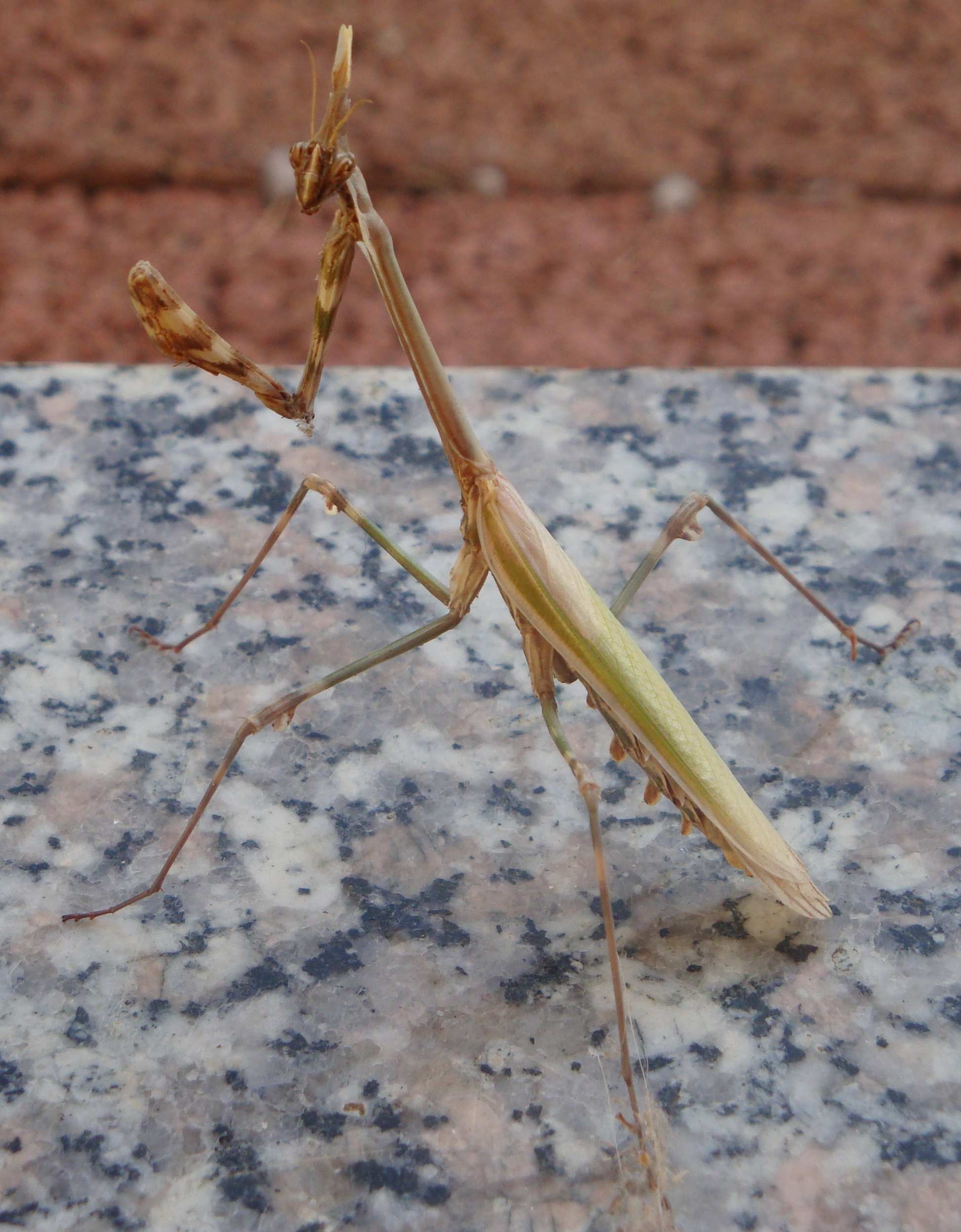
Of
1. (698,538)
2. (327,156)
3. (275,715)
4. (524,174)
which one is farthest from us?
(524,174)

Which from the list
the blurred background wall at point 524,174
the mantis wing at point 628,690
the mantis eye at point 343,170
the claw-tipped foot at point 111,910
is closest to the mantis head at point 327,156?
the mantis eye at point 343,170

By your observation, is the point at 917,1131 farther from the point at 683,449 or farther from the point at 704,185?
the point at 704,185

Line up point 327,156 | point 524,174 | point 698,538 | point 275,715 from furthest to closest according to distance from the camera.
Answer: point 524,174 < point 698,538 < point 275,715 < point 327,156

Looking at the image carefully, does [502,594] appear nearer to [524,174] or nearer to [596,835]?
[596,835]

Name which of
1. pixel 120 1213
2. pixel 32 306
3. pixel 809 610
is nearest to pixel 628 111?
pixel 32 306

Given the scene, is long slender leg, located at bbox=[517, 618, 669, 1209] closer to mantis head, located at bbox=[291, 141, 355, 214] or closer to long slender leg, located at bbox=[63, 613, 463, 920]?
long slender leg, located at bbox=[63, 613, 463, 920]

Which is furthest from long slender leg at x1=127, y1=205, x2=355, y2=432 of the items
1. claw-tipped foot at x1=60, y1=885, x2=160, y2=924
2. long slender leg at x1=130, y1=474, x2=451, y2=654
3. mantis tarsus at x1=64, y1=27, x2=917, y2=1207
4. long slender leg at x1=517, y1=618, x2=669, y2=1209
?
claw-tipped foot at x1=60, y1=885, x2=160, y2=924

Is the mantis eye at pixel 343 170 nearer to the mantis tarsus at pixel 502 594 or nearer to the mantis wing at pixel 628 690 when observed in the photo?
the mantis tarsus at pixel 502 594

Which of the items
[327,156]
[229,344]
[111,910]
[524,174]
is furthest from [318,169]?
[524,174]
